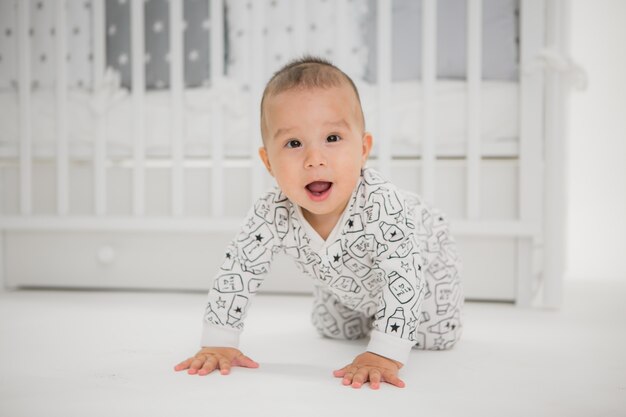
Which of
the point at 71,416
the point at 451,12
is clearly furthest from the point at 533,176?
the point at 71,416

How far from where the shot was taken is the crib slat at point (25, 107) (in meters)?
1.69

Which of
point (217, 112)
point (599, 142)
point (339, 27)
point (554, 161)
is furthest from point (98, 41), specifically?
point (599, 142)

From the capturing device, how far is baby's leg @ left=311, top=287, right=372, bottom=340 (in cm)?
113

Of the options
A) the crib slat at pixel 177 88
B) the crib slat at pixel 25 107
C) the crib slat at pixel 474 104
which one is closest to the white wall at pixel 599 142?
the crib slat at pixel 474 104

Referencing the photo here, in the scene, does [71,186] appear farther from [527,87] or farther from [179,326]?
[527,87]

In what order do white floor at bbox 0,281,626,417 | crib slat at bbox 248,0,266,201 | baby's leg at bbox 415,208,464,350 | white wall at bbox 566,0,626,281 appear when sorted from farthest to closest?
white wall at bbox 566,0,626,281, crib slat at bbox 248,0,266,201, baby's leg at bbox 415,208,464,350, white floor at bbox 0,281,626,417

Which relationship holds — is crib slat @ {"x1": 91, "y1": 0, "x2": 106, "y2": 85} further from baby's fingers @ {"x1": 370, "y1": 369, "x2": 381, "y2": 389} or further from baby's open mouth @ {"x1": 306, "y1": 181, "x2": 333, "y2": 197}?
baby's fingers @ {"x1": 370, "y1": 369, "x2": 381, "y2": 389}

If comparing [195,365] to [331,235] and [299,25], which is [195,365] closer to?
[331,235]

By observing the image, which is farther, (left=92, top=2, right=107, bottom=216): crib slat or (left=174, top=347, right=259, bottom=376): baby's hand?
(left=92, top=2, right=107, bottom=216): crib slat

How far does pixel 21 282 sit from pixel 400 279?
1.35m

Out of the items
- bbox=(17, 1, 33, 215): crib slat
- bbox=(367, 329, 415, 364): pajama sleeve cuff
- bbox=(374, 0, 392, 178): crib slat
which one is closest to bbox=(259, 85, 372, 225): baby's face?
bbox=(367, 329, 415, 364): pajama sleeve cuff

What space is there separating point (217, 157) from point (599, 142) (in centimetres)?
143

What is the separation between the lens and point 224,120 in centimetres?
163

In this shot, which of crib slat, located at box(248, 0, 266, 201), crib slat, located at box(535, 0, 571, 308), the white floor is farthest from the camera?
crib slat, located at box(248, 0, 266, 201)
